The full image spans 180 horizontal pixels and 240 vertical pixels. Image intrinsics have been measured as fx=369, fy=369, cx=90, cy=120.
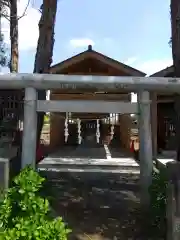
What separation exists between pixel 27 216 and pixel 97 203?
144 inches

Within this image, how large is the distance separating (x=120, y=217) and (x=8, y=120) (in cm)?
323

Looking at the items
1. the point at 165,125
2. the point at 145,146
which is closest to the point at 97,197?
the point at 145,146

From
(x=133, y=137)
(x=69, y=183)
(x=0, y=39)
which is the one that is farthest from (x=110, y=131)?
(x=69, y=183)

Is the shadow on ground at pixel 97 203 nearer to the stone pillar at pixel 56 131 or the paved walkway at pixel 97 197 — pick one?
the paved walkway at pixel 97 197

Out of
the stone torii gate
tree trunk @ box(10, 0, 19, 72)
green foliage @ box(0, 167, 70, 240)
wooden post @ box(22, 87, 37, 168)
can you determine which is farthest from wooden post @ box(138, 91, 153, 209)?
tree trunk @ box(10, 0, 19, 72)

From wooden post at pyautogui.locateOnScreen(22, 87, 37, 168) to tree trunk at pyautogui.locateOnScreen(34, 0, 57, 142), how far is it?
6.76 feet

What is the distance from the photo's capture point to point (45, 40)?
7.95 metres

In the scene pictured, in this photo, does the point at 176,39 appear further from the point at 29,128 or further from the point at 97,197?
the point at 97,197

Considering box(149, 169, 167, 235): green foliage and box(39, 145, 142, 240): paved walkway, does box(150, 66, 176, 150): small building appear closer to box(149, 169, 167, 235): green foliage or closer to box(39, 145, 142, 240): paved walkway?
box(39, 145, 142, 240): paved walkway

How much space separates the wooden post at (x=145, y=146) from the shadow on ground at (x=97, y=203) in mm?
523

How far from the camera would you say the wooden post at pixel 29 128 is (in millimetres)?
5617

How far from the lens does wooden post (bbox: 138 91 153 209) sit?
589 cm

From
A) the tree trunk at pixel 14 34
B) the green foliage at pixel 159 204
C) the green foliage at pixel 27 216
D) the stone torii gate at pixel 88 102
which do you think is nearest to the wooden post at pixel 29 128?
the stone torii gate at pixel 88 102

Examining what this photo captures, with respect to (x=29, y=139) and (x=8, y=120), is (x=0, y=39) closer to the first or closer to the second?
(x=8, y=120)
